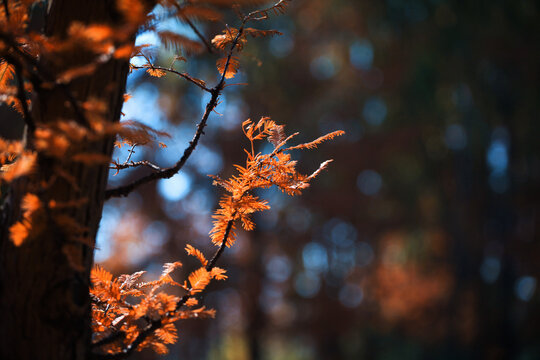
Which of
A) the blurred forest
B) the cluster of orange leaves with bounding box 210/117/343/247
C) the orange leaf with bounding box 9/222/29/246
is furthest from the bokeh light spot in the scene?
the orange leaf with bounding box 9/222/29/246

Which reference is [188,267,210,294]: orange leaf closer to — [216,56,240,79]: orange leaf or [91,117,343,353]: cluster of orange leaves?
[91,117,343,353]: cluster of orange leaves

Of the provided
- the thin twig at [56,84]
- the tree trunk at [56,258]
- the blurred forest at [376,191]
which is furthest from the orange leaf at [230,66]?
the blurred forest at [376,191]

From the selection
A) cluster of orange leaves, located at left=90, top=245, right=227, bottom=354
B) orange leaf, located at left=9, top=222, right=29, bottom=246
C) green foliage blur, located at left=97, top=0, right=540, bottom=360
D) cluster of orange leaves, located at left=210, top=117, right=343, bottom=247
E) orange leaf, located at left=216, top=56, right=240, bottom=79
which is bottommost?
cluster of orange leaves, located at left=90, top=245, right=227, bottom=354

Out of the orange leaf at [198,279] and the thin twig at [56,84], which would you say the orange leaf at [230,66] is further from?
the orange leaf at [198,279]

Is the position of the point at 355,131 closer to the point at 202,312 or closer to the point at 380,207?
the point at 380,207

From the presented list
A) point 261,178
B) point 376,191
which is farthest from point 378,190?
point 261,178

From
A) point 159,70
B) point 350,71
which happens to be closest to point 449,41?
point 350,71
